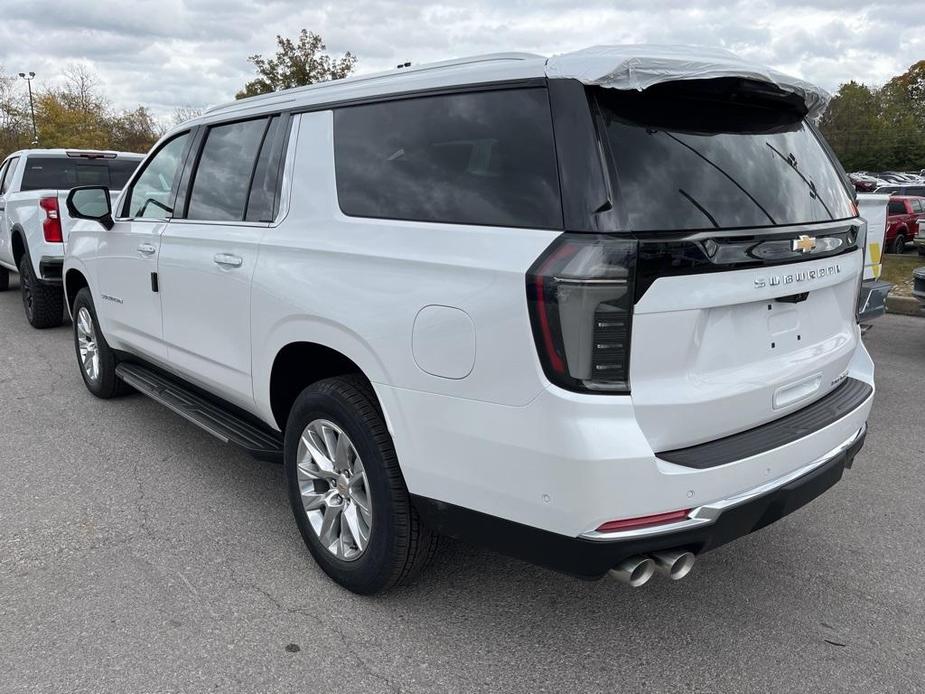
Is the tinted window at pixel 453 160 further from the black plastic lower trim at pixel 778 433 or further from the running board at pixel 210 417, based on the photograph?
the running board at pixel 210 417

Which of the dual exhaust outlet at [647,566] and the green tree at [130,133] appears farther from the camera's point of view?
the green tree at [130,133]

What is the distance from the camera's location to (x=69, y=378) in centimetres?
616

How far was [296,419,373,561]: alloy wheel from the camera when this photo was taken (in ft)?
9.25

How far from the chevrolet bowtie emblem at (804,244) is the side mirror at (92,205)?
3989 millimetres

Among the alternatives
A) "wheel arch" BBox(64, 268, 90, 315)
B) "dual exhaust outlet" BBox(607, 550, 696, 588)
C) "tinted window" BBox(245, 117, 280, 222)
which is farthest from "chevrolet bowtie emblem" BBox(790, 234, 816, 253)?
"wheel arch" BBox(64, 268, 90, 315)

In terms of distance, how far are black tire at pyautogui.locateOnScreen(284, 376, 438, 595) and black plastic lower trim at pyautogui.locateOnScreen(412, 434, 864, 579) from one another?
0.13m

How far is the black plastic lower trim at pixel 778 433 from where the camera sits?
2.22m

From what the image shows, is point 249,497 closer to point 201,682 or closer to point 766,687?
point 201,682

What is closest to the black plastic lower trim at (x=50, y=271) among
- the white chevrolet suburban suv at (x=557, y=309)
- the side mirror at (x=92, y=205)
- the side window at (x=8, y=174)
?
the side window at (x=8, y=174)

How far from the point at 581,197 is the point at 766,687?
5.59 feet

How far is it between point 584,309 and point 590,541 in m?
0.67

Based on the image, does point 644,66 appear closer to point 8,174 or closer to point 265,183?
point 265,183

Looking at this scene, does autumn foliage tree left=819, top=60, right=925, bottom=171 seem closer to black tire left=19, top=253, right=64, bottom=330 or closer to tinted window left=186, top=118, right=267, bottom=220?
black tire left=19, top=253, right=64, bottom=330

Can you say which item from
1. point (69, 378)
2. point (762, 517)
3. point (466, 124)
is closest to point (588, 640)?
point (762, 517)
